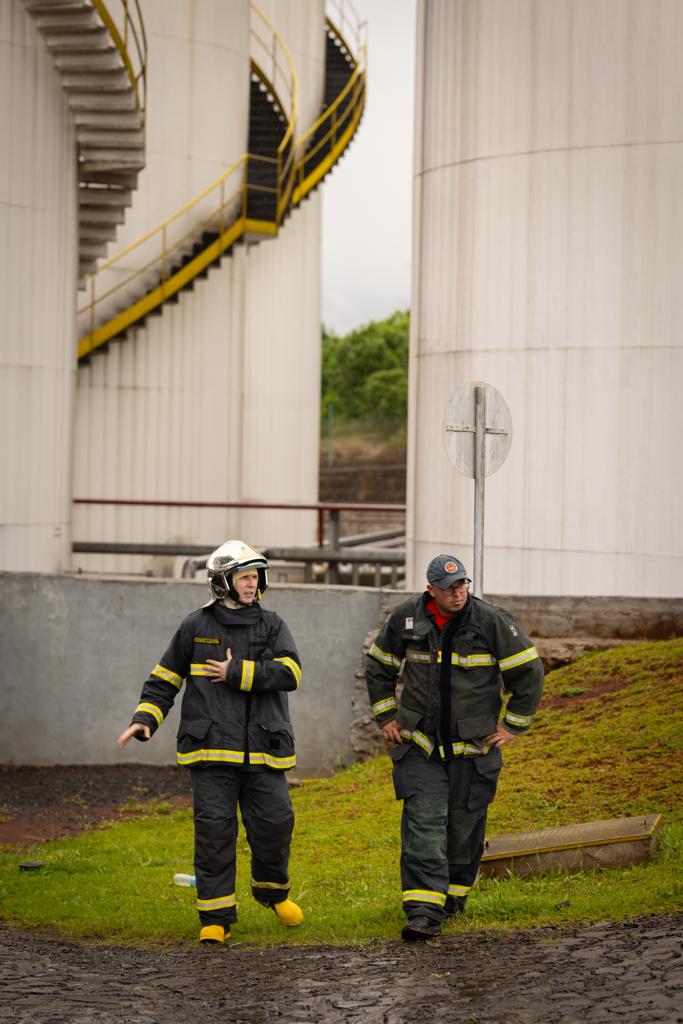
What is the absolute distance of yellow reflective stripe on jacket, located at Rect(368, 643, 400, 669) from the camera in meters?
7.53

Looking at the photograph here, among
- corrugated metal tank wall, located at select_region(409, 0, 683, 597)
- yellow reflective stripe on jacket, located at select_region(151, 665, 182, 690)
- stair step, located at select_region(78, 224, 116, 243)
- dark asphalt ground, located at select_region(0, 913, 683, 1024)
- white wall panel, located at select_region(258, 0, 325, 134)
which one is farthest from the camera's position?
white wall panel, located at select_region(258, 0, 325, 134)

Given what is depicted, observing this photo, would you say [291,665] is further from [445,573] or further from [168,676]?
[445,573]

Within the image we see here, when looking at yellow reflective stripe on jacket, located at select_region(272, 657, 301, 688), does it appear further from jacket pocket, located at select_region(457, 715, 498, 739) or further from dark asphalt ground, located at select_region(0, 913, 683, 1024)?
dark asphalt ground, located at select_region(0, 913, 683, 1024)

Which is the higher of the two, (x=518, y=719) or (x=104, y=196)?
(x=104, y=196)

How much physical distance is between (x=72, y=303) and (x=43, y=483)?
2.19 metres

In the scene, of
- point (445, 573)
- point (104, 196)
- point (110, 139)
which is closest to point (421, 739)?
point (445, 573)

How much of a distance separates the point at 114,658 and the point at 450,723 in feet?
28.5

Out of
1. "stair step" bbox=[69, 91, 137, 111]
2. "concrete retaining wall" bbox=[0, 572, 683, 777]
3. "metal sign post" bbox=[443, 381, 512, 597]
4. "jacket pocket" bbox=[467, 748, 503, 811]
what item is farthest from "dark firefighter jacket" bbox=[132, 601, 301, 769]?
"stair step" bbox=[69, 91, 137, 111]

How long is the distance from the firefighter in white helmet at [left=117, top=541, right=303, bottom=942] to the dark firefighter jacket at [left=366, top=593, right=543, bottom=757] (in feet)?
2.03

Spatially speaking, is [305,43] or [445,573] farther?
[305,43]

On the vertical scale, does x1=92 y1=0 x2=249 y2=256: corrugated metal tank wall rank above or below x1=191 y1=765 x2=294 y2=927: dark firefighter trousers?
above

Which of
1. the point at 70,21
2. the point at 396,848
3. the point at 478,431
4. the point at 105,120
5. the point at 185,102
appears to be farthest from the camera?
the point at 185,102

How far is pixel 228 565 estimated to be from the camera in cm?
731

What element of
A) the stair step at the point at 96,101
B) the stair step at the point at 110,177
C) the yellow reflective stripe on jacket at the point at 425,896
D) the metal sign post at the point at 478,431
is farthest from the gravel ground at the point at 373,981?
the stair step at the point at 110,177
